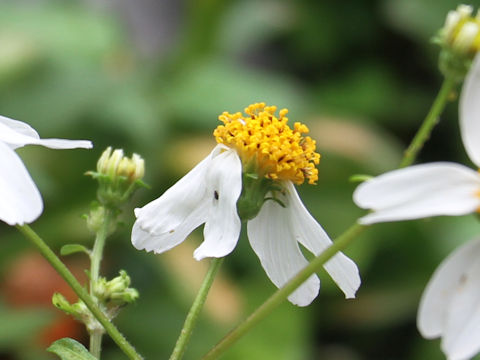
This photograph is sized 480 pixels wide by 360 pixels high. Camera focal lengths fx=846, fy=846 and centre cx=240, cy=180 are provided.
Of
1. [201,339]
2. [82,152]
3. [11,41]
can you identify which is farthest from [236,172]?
[11,41]

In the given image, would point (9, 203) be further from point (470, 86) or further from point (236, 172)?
point (470, 86)

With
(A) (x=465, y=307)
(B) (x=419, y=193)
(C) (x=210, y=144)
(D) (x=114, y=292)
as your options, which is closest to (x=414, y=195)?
(B) (x=419, y=193)

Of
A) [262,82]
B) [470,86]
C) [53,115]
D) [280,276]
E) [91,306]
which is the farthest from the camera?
[262,82]

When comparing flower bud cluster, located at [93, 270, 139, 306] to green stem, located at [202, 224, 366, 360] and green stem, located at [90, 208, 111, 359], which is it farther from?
green stem, located at [202, 224, 366, 360]

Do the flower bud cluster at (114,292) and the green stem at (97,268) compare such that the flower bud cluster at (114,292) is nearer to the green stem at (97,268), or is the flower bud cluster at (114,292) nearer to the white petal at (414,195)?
the green stem at (97,268)

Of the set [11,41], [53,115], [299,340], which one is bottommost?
[299,340]

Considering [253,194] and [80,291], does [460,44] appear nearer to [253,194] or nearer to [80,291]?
[253,194]

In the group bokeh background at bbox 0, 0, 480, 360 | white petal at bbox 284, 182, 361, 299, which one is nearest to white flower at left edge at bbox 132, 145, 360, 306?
white petal at bbox 284, 182, 361, 299

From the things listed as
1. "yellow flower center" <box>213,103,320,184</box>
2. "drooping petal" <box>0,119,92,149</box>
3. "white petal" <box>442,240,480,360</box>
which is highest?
"drooping petal" <box>0,119,92,149</box>
